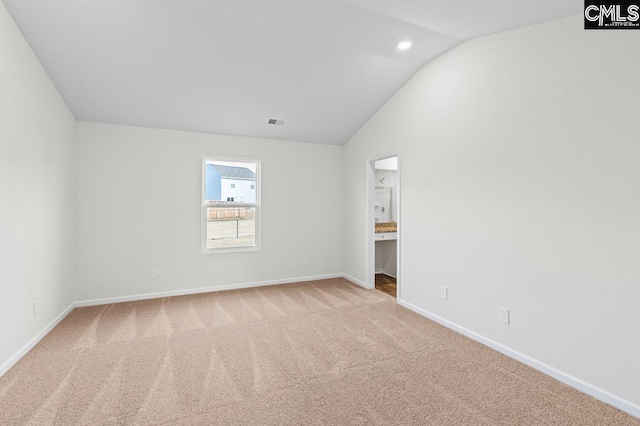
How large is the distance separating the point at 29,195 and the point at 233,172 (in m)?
2.42

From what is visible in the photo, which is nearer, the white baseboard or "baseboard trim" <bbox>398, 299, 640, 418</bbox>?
"baseboard trim" <bbox>398, 299, 640, 418</bbox>

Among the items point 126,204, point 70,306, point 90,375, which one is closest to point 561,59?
point 90,375

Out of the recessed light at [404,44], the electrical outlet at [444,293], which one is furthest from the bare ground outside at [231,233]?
the recessed light at [404,44]

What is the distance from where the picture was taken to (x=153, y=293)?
13.7 feet

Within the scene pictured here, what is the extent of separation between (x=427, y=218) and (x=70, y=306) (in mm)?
4542

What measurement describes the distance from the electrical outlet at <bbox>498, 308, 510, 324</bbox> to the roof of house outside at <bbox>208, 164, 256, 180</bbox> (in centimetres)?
376

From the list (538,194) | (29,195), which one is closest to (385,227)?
(538,194)

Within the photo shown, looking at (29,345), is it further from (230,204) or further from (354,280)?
(354,280)

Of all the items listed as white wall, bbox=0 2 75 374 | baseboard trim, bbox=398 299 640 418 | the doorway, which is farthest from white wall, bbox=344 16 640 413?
white wall, bbox=0 2 75 374

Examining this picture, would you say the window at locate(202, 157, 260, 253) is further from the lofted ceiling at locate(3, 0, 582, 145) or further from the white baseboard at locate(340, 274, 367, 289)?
the white baseboard at locate(340, 274, 367, 289)

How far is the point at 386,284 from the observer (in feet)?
16.3

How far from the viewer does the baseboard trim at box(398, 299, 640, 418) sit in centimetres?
191

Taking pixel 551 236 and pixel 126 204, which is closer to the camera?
pixel 551 236

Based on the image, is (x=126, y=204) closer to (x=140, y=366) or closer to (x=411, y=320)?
(x=140, y=366)
